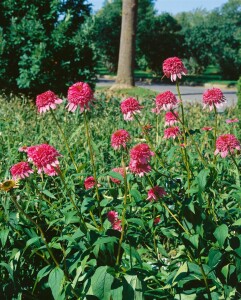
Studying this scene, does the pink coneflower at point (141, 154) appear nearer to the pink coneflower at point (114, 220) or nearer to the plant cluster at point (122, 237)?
the plant cluster at point (122, 237)

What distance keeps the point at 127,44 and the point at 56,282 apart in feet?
49.3

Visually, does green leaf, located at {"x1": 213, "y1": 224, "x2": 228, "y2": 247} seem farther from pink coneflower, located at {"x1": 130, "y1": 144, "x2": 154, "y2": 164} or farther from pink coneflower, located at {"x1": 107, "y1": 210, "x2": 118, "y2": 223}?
pink coneflower, located at {"x1": 107, "y1": 210, "x2": 118, "y2": 223}

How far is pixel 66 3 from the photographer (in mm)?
9664

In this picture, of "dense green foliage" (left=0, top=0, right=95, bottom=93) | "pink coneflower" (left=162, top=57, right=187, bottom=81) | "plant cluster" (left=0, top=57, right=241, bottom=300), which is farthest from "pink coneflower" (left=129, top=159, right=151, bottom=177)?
"dense green foliage" (left=0, top=0, right=95, bottom=93)

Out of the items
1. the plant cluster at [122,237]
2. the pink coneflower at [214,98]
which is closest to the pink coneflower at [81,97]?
the plant cluster at [122,237]

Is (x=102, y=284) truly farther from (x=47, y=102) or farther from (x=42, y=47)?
(x=42, y=47)

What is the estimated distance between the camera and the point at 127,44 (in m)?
16.5

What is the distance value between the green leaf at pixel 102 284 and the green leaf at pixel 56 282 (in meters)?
0.15

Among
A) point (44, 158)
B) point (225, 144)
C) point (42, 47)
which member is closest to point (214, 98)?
point (225, 144)

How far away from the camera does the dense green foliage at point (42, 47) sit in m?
9.03

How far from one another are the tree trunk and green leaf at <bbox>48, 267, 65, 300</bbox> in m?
14.9

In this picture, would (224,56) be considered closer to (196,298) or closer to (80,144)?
(80,144)

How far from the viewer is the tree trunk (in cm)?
1617

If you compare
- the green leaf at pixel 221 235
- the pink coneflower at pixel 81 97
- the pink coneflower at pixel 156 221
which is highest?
the pink coneflower at pixel 81 97
